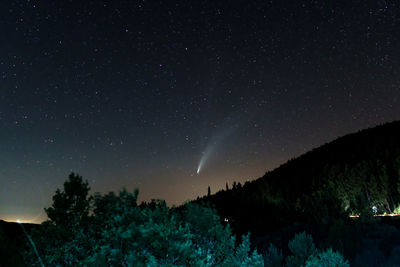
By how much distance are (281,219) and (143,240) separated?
58.3 m

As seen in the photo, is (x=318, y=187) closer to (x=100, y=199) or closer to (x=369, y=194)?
(x=369, y=194)

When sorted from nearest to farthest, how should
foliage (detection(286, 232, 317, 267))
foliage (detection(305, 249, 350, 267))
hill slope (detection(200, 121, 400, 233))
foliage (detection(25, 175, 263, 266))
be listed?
1. foliage (detection(25, 175, 263, 266))
2. foliage (detection(305, 249, 350, 267))
3. foliage (detection(286, 232, 317, 267))
4. hill slope (detection(200, 121, 400, 233))

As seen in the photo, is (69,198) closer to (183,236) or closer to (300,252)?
(300,252)

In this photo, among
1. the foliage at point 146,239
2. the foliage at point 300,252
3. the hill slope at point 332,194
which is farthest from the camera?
the hill slope at point 332,194

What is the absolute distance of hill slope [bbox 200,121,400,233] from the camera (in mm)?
63688

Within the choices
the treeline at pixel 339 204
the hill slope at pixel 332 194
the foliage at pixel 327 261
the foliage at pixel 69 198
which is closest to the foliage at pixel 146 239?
the treeline at pixel 339 204

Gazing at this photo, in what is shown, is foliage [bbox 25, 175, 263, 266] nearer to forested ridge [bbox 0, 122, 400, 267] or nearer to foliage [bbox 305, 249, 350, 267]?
forested ridge [bbox 0, 122, 400, 267]

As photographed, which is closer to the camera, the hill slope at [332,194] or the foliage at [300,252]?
the foliage at [300,252]

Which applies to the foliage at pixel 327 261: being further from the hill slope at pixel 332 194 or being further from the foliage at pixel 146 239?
the hill slope at pixel 332 194

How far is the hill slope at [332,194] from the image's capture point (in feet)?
209

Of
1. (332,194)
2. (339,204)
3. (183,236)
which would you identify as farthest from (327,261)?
(332,194)

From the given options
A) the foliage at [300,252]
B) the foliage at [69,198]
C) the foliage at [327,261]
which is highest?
the foliage at [69,198]

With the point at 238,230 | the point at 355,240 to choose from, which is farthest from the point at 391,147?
the point at 355,240

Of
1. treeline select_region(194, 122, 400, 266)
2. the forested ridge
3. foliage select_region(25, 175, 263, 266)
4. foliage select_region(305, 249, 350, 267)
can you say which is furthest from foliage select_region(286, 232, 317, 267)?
foliage select_region(25, 175, 263, 266)
